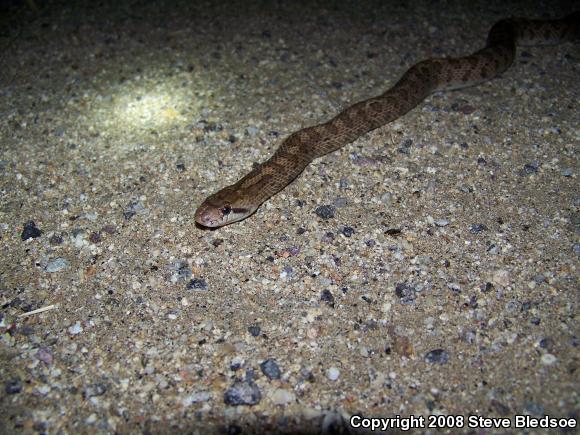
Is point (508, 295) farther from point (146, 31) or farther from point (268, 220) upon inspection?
point (146, 31)

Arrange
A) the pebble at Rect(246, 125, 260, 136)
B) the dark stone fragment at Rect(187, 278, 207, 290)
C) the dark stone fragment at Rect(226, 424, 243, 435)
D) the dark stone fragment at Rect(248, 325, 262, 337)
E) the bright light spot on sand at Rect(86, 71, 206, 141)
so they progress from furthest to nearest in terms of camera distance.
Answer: the bright light spot on sand at Rect(86, 71, 206, 141)
the pebble at Rect(246, 125, 260, 136)
the dark stone fragment at Rect(187, 278, 207, 290)
the dark stone fragment at Rect(248, 325, 262, 337)
the dark stone fragment at Rect(226, 424, 243, 435)

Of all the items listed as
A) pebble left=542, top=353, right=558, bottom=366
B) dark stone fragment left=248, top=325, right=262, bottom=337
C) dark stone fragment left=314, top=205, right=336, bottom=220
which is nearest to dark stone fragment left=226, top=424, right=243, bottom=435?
dark stone fragment left=248, top=325, right=262, bottom=337

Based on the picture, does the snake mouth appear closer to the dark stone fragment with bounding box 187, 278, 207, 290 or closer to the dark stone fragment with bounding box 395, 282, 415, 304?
the dark stone fragment with bounding box 187, 278, 207, 290

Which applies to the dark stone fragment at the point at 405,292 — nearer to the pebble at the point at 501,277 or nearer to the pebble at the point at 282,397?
the pebble at the point at 501,277

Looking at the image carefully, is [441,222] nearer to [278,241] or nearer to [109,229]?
[278,241]

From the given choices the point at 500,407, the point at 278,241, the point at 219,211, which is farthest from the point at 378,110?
the point at 500,407

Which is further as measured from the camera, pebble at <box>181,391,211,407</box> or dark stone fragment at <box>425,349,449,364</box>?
dark stone fragment at <box>425,349,449,364</box>
